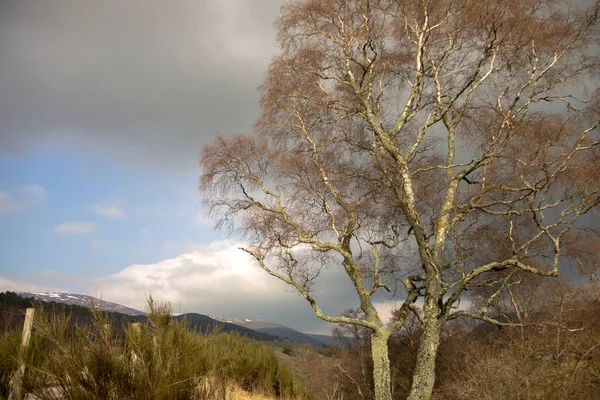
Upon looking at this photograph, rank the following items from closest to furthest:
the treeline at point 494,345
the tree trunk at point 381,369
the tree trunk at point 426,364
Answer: the treeline at point 494,345 → the tree trunk at point 426,364 → the tree trunk at point 381,369

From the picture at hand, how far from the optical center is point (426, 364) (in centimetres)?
1005

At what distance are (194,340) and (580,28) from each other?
497 inches

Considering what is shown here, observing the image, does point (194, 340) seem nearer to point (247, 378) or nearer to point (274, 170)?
point (247, 378)

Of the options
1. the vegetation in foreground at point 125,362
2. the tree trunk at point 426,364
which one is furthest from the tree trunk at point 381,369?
the vegetation in foreground at point 125,362

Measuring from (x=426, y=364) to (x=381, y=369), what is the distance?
3.35ft

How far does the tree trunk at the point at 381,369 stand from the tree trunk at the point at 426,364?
57 cm

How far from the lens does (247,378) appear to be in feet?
33.2

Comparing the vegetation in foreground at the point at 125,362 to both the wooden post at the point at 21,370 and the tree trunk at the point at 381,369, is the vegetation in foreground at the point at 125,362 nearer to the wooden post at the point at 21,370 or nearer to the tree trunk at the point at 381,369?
the wooden post at the point at 21,370

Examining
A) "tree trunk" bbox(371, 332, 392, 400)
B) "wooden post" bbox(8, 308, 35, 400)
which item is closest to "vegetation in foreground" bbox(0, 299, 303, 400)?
"wooden post" bbox(8, 308, 35, 400)

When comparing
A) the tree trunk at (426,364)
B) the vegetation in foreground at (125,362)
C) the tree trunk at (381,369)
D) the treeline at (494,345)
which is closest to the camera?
the vegetation in foreground at (125,362)

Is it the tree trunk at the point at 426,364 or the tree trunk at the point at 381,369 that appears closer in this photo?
the tree trunk at the point at 426,364

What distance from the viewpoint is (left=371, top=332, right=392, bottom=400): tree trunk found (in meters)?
10.0

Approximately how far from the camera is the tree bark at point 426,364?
990 cm

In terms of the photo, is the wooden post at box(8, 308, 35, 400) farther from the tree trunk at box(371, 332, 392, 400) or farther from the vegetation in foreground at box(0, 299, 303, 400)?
the tree trunk at box(371, 332, 392, 400)
